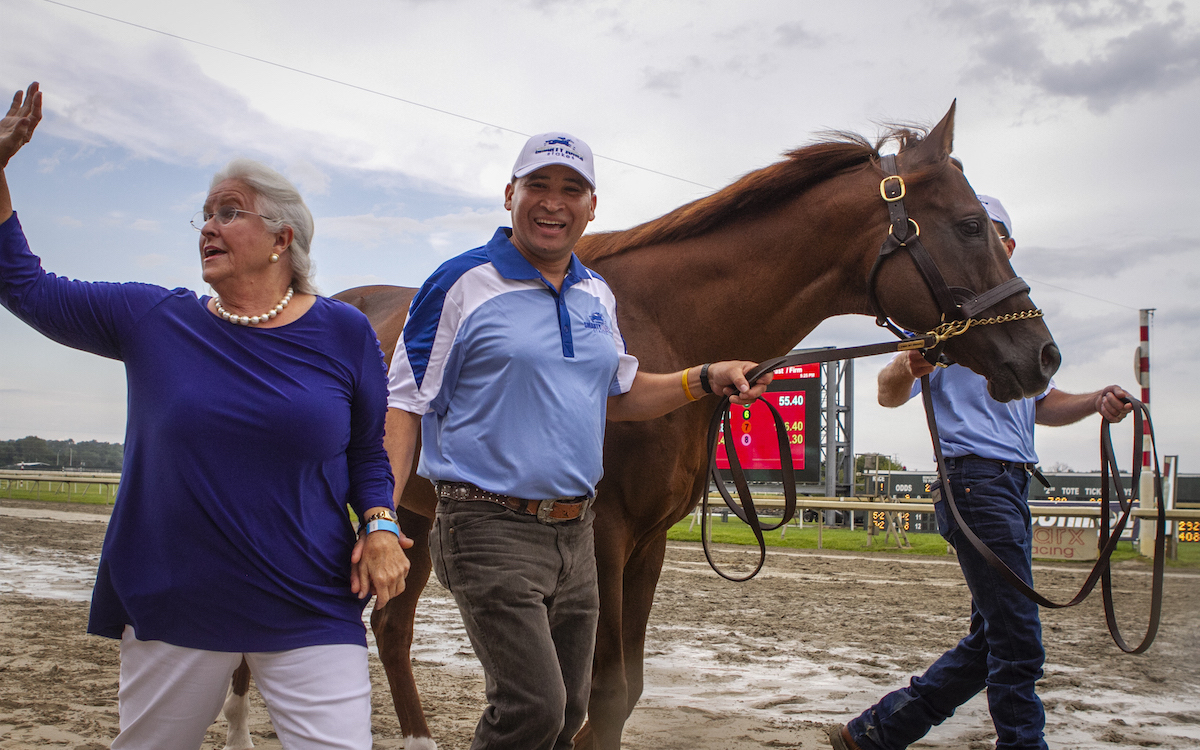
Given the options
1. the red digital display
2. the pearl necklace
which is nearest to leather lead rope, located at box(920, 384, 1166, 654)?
the pearl necklace

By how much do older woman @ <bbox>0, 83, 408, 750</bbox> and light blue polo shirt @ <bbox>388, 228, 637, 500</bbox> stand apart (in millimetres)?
357

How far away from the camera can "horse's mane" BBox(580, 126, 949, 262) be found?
3.12 meters

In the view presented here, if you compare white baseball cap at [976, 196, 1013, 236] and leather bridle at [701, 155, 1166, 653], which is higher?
white baseball cap at [976, 196, 1013, 236]

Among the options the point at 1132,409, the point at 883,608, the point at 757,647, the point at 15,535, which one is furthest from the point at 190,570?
the point at 15,535

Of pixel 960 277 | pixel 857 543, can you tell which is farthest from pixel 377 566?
pixel 857 543

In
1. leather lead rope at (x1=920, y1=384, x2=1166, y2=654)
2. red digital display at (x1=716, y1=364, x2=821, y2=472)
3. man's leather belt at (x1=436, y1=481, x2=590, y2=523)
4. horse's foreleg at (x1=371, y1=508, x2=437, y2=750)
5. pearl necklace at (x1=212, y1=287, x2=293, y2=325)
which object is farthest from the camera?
red digital display at (x1=716, y1=364, x2=821, y2=472)

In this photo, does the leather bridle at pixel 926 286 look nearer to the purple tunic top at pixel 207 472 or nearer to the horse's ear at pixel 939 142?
the horse's ear at pixel 939 142

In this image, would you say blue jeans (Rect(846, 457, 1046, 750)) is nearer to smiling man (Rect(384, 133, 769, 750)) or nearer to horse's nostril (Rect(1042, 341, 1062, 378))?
horse's nostril (Rect(1042, 341, 1062, 378))

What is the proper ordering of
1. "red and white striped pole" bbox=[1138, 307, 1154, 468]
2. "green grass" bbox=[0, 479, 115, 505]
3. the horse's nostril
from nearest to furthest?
1. the horse's nostril
2. "red and white striped pole" bbox=[1138, 307, 1154, 468]
3. "green grass" bbox=[0, 479, 115, 505]

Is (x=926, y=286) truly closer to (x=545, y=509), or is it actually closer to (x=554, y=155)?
(x=554, y=155)

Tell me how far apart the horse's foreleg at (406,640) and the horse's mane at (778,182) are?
1.79 meters

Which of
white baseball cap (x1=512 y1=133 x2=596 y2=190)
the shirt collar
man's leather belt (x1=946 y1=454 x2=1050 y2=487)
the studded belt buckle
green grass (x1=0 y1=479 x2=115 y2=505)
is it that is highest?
white baseball cap (x1=512 y1=133 x2=596 y2=190)

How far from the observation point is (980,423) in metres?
3.31

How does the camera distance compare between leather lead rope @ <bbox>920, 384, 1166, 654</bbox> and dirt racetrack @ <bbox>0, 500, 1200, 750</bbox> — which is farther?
dirt racetrack @ <bbox>0, 500, 1200, 750</bbox>
